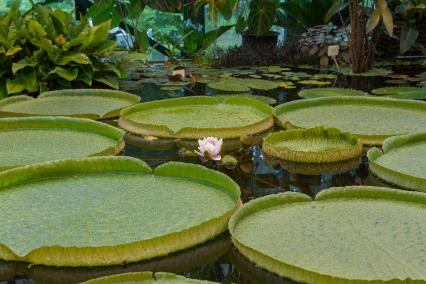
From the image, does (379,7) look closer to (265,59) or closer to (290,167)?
(265,59)

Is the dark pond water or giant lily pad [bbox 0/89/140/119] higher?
giant lily pad [bbox 0/89/140/119]

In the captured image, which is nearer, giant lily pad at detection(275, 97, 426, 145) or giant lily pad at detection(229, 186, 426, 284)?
giant lily pad at detection(229, 186, 426, 284)

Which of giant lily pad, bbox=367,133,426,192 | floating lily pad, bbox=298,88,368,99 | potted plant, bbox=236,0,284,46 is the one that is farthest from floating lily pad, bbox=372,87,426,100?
potted plant, bbox=236,0,284,46

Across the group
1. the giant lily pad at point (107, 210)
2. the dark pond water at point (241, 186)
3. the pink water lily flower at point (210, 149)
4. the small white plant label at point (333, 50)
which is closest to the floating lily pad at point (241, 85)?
the dark pond water at point (241, 186)

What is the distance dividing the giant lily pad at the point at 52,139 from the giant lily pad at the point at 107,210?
24cm

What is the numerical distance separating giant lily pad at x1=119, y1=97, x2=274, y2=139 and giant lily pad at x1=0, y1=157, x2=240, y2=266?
66cm

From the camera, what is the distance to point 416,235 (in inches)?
68.7

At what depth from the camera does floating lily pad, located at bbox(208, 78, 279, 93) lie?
420cm

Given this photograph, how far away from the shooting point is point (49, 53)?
4074 mm

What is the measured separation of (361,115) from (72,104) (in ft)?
5.22

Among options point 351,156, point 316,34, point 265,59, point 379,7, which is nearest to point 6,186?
point 351,156

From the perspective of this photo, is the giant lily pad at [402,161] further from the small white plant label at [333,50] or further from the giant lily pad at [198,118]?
the small white plant label at [333,50]

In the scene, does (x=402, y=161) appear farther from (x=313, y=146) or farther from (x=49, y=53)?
(x=49, y=53)

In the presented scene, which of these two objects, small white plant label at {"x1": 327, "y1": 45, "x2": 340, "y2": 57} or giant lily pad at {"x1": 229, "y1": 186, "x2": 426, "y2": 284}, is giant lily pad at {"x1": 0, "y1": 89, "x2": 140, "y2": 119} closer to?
giant lily pad at {"x1": 229, "y1": 186, "x2": 426, "y2": 284}
